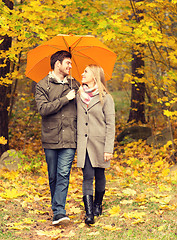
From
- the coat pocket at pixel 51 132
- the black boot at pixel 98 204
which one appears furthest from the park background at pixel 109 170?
the coat pocket at pixel 51 132

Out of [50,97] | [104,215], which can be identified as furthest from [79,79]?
[104,215]

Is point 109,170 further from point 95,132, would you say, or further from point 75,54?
point 75,54

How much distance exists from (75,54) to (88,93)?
2.13 feet

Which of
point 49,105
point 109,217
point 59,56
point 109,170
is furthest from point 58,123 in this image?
point 109,170

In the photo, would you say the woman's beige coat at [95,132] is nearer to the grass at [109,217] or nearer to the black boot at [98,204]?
the black boot at [98,204]

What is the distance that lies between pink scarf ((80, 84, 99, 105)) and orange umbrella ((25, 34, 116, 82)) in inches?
18.7

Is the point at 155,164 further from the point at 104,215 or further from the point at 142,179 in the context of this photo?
the point at 104,215

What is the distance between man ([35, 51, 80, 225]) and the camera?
362 cm

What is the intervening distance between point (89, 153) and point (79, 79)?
1.14m

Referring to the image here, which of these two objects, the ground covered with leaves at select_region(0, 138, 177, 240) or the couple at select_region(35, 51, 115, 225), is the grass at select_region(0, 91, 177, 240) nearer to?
the ground covered with leaves at select_region(0, 138, 177, 240)

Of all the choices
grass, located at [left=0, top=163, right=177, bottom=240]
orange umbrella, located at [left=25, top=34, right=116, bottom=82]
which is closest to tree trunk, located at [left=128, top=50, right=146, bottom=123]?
grass, located at [left=0, top=163, right=177, bottom=240]

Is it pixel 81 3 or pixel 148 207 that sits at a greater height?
pixel 81 3

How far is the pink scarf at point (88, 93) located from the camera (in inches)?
146

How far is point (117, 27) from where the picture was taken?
18.4 feet
